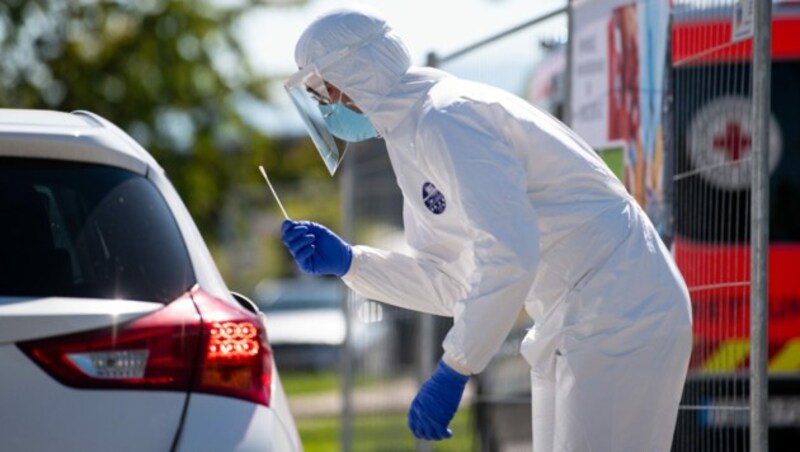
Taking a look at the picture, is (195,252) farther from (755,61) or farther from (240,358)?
(755,61)

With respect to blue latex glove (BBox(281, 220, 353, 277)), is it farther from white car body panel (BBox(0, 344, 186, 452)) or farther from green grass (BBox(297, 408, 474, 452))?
green grass (BBox(297, 408, 474, 452))

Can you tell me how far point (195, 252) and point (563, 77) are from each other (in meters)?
2.89

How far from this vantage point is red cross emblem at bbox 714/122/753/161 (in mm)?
5663

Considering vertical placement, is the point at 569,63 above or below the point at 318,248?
above

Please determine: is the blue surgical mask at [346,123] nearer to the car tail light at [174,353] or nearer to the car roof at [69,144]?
the car roof at [69,144]

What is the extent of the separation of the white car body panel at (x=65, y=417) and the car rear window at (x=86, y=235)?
0.23 meters

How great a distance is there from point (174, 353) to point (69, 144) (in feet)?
1.92

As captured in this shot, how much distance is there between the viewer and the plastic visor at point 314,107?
490 centimetres

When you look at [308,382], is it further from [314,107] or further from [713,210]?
[314,107]

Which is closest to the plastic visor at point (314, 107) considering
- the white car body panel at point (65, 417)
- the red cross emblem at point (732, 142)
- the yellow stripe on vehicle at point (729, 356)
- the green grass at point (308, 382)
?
the white car body panel at point (65, 417)

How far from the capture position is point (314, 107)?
5062 millimetres

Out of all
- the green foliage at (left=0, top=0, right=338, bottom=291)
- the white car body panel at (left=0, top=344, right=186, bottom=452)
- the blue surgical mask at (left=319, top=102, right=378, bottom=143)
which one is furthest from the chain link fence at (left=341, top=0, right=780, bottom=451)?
the green foliage at (left=0, top=0, right=338, bottom=291)

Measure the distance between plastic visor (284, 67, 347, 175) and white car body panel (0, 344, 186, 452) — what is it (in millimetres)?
1110

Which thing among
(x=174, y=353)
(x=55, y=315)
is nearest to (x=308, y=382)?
(x=174, y=353)
